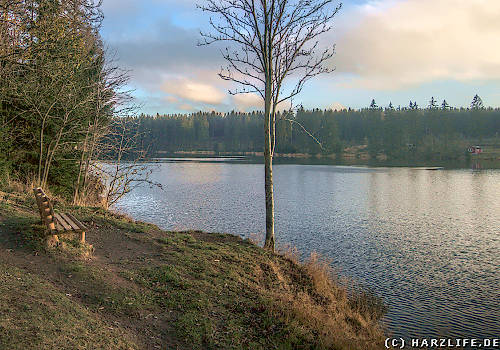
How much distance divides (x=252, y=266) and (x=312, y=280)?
1.81m

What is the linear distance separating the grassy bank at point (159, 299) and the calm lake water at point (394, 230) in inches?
77.4

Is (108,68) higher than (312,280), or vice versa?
(108,68)

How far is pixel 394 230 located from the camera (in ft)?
61.0

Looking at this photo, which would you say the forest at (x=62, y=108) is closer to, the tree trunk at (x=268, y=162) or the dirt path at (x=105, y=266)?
the tree trunk at (x=268, y=162)

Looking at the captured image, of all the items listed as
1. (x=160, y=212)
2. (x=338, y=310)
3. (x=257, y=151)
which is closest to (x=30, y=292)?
(x=338, y=310)

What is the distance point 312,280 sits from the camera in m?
10.1

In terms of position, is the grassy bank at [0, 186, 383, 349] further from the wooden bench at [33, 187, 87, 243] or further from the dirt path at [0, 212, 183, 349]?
the wooden bench at [33, 187, 87, 243]

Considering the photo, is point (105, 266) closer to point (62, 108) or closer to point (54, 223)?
point (54, 223)

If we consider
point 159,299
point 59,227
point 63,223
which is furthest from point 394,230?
point 59,227

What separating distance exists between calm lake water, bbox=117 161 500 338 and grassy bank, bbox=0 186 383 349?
197 cm

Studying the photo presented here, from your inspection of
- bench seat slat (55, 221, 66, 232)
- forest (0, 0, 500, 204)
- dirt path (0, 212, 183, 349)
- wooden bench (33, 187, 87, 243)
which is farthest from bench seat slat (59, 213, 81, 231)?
forest (0, 0, 500, 204)

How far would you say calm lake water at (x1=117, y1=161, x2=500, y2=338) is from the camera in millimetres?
9852

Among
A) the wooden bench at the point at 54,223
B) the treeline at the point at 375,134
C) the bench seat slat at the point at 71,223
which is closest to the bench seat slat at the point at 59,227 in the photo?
the wooden bench at the point at 54,223

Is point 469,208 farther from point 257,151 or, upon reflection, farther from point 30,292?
point 257,151
